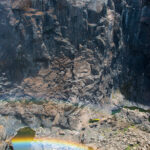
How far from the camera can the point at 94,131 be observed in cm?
2280

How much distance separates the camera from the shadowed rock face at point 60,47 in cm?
2586

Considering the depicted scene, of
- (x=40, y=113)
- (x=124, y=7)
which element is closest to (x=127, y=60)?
(x=124, y=7)

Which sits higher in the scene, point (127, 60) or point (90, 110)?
point (127, 60)

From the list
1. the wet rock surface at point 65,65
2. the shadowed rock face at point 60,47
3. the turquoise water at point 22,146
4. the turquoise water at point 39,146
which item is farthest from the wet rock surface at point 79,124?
the shadowed rock face at point 60,47

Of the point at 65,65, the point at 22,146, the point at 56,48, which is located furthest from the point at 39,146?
the point at 56,48

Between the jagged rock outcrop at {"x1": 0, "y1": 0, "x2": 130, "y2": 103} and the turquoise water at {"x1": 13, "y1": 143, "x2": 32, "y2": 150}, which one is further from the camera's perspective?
the jagged rock outcrop at {"x1": 0, "y1": 0, "x2": 130, "y2": 103}

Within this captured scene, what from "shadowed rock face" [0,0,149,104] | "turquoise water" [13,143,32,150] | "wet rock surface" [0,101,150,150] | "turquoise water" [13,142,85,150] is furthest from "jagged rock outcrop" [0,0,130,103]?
"turquoise water" [13,143,32,150]

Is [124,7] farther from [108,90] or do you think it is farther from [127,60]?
[108,90]

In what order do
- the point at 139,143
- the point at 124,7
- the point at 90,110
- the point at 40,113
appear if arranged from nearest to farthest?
the point at 139,143 → the point at 40,113 → the point at 90,110 → the point at 124,7

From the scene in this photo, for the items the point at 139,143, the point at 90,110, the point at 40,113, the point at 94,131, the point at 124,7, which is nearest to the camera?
the point at 139,143

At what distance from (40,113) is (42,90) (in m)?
3.60

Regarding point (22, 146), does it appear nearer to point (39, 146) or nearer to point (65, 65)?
point (39, 146)

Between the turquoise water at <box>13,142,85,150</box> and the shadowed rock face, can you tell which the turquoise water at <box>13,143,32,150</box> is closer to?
the turquoise water at <box>13,142,85,150</box>

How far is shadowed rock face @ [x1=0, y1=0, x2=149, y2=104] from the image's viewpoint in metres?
25.9
